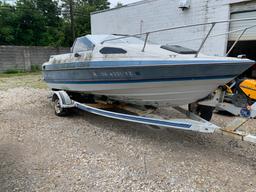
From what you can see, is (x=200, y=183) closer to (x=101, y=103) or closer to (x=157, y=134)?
(x=157, y=134)

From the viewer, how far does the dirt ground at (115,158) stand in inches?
97.6

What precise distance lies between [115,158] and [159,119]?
87 cm

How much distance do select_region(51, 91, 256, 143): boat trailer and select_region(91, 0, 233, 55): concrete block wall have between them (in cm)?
334

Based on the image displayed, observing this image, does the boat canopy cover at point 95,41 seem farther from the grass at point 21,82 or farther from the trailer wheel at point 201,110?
the grass at point 21,82

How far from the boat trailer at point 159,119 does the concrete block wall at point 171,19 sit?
3.34 meters

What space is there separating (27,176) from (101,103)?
2.28 m

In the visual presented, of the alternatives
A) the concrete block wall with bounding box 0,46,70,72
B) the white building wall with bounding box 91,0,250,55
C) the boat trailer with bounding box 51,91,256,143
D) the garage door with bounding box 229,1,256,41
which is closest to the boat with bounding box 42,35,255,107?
the boat trailer with bounding box 51,91,256,143

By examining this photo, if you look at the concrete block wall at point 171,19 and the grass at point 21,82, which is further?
the grass at point 21,82

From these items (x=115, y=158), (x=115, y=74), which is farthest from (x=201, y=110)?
(x=115, y=158)

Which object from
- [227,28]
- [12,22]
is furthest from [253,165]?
[12,22]

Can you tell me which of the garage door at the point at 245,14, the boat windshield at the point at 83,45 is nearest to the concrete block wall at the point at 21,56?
the boat windshield at the point at 83,45

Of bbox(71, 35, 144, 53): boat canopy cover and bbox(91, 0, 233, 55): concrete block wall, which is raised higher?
bbox(91, 0, 233, 55): concrete block wall

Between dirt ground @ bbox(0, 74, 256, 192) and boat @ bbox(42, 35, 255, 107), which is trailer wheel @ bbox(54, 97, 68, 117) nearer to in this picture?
dirt ground @ bbox(0, 74, 256, 192)

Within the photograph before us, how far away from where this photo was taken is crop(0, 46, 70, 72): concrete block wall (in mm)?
14805
